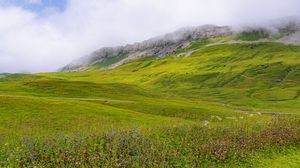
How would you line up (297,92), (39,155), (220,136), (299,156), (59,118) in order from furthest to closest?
(297,92) < (59,118) < (220,136) < (299,156) < (39,155)

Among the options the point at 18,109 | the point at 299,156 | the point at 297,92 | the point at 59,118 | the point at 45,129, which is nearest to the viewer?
the point at 299,156

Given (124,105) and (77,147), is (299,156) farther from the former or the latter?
(124,105)

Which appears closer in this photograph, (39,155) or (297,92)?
(39,155)

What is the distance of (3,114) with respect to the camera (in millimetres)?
44219

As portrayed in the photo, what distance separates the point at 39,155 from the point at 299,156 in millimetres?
18284

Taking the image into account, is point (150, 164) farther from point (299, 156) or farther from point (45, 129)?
point (45, 129)

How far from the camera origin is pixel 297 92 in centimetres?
19600

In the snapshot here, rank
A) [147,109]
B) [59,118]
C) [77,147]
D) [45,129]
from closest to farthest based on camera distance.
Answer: [77,147] → [45,129] → [59,118] → [147,109]

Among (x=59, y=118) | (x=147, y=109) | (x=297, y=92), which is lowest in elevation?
(x=297, y=92)

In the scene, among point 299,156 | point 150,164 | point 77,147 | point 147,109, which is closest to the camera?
point 150,164

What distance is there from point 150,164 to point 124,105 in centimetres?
5438

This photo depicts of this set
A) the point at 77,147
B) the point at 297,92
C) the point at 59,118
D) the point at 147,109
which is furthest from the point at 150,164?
the point at 297,92

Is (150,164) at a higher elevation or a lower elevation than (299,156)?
higher

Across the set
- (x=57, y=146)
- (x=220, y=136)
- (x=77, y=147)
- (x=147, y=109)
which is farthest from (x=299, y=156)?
(x=147, y=109)
